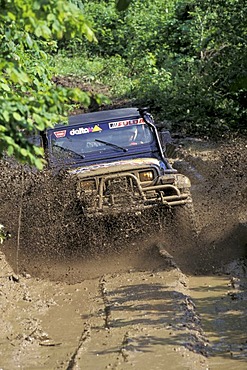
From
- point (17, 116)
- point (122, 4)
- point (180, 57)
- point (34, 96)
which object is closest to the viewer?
point (122, 4)

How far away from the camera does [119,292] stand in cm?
766

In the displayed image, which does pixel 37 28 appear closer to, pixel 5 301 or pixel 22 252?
pixel 5 301

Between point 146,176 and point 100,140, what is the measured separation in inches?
33.1

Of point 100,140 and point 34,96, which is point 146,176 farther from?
point 34,96

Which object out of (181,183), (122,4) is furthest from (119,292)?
(122,4)

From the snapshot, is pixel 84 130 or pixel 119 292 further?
pixel 84 130

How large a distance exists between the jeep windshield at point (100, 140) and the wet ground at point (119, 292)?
0.60m

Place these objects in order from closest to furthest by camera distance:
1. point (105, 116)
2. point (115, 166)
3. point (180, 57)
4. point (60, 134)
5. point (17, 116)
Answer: point (17, 116), point (115, 166), point (60, 134), point (105, 116), point (180, 57)

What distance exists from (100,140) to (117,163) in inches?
24.1

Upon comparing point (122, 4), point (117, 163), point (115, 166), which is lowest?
point (122, 4)

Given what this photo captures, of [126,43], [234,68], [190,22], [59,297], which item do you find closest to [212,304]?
[59,297]

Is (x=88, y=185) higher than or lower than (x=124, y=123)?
lower

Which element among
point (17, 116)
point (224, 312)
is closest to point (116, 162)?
point (224, 312)

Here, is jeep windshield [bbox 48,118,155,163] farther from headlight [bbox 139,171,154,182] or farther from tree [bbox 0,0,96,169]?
tree [bbox 0,0,96,169]
